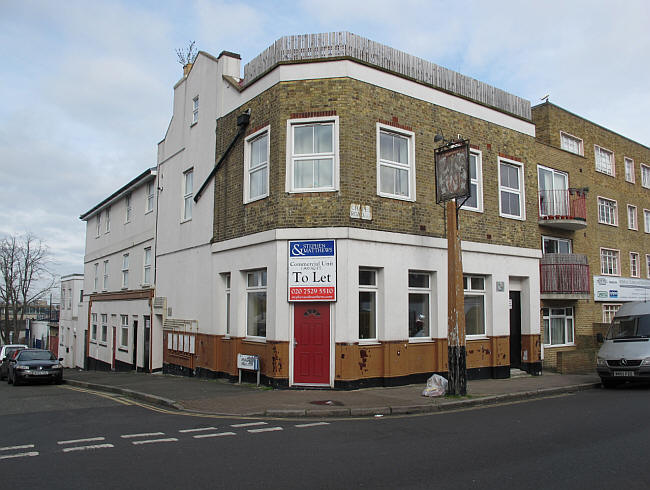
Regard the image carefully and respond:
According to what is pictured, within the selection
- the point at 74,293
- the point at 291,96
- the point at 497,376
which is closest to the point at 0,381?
the point at 74,293

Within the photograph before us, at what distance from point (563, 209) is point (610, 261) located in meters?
4.99

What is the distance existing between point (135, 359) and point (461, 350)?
658 inches

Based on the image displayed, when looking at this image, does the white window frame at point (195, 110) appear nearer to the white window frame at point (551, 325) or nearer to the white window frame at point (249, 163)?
the white window frame at point (249, 163)

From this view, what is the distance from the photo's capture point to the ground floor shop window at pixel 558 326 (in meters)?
20.4

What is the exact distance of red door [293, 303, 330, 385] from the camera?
13438 mm

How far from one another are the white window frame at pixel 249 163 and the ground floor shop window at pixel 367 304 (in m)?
3.35

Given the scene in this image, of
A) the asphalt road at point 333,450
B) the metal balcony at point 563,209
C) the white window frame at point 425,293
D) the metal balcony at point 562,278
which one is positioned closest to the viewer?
the asphalt road at point 333,450

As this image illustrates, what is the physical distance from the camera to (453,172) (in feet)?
43.1

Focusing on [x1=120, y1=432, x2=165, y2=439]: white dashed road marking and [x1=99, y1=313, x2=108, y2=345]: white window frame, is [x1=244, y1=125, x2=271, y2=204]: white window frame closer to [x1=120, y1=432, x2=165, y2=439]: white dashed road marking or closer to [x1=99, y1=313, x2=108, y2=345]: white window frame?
[x1=120, y1=432, x2=165, y2=439]: white dashed road marking

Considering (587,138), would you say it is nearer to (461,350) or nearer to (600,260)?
(600,260)

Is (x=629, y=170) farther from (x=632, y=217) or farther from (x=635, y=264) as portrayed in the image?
(x=635, y=264)

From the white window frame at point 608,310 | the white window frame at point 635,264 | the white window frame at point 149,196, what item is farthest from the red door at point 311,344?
the white window frame at point 635,264

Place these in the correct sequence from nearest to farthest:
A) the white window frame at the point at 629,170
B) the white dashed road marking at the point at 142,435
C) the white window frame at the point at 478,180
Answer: the white dashed road marking at the point at 142,435 < the white window frame at the point at 478,180 < the white window frame at the point at 629,170

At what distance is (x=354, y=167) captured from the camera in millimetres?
13922
